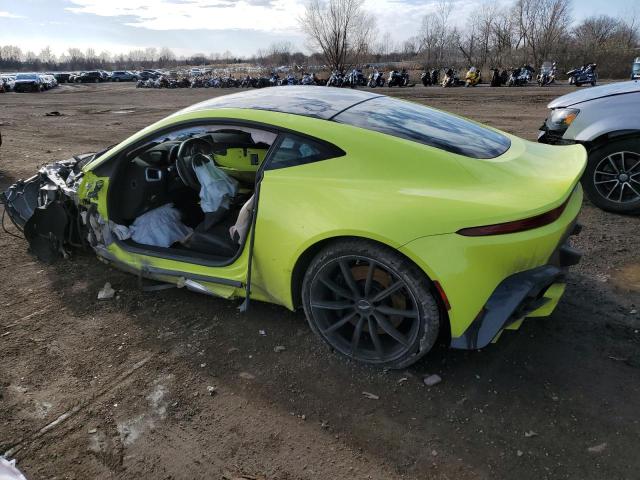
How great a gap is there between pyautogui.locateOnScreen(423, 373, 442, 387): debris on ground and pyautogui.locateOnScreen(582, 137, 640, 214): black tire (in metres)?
3.45

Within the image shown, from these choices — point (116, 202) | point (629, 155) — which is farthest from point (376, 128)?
point (629, 155)

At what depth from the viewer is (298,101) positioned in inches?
127

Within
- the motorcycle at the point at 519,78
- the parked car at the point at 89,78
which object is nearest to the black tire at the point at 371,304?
the motorcycle at the point at 519,78

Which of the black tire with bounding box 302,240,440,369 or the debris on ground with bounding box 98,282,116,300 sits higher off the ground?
the black tire with bounding box 302,240,440,369

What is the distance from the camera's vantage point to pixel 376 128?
284 centimetres

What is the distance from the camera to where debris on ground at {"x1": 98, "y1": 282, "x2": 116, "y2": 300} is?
12.1 ft

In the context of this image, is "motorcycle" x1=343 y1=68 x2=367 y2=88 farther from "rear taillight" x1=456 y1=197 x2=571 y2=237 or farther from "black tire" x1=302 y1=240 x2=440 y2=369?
"rear taillight" x1=456 y1=197 x2=571 y2=237

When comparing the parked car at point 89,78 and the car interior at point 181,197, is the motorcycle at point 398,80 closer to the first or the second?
the car interior at point 181,197

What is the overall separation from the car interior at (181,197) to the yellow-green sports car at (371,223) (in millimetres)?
18

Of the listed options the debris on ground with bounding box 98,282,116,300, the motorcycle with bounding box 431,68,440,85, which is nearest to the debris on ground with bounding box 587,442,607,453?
the debris on ground with bounding box 98,282,116,300

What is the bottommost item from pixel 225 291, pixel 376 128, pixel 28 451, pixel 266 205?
pixel 28 451

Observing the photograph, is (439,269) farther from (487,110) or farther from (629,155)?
(487,110)

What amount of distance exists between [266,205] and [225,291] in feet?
2.43

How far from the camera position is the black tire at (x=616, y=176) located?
15.6 ft
